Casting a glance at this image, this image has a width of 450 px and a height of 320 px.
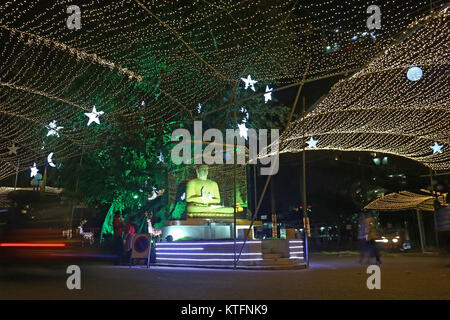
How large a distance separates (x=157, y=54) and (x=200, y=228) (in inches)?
299

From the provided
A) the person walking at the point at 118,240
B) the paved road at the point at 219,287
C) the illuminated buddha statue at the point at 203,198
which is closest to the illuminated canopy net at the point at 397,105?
the illuminated buddha statue at the point at 203,198

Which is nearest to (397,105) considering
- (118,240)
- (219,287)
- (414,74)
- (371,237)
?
(414,74)

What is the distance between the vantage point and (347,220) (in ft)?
121

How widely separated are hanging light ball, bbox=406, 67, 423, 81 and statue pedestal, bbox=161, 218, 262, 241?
827 cm

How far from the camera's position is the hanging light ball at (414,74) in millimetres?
11297

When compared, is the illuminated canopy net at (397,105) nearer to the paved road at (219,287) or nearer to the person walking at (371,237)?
the person walking at (371,237)

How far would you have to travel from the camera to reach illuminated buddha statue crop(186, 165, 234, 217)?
1770cm

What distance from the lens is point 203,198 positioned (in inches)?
714

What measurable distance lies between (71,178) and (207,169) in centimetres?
593

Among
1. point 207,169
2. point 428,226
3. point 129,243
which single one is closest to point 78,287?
point 129,243

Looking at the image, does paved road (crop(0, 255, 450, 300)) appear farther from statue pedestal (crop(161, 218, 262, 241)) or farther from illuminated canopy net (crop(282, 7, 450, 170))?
statue pedestal (crop(161, 218, 262, 241))

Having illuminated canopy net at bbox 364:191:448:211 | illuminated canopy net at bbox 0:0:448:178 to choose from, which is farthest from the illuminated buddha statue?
illuminated canopy net at bbox 364:191:448:211

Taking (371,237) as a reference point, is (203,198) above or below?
above

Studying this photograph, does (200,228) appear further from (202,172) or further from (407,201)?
(407,201)
